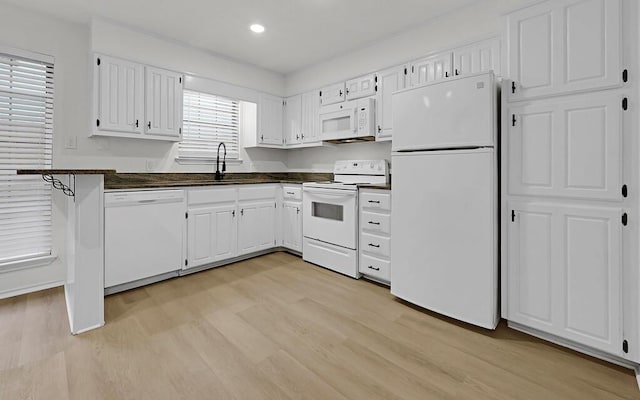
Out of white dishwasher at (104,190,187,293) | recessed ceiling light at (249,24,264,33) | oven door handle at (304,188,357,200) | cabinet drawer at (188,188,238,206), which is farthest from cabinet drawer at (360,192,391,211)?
recessed ceiling light at (249,24,264,33)

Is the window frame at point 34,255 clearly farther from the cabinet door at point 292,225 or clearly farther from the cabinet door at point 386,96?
the cabinet door at point 386,96

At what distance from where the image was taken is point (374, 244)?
9.92ft

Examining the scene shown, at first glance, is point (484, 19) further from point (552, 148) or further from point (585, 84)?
point (552, 148)

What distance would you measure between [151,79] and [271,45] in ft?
4.48

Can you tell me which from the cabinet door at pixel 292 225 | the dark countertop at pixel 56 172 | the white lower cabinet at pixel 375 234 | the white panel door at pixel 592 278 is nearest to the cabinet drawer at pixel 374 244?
the white lower cabinet at pixel 375 234

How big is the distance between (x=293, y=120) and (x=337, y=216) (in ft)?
5.87

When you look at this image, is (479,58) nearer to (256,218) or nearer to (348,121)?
(348,121)

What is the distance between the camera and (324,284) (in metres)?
3.04

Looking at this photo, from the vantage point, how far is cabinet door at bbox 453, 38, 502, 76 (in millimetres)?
2586

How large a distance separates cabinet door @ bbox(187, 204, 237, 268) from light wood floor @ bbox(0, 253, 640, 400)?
2.21 feet

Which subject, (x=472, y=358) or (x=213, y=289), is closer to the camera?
(x=472, y=358)

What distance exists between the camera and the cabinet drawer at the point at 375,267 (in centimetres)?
293

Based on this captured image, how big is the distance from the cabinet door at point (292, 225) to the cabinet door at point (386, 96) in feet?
4.43

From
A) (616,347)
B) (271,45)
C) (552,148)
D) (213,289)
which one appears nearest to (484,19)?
(552,148)
